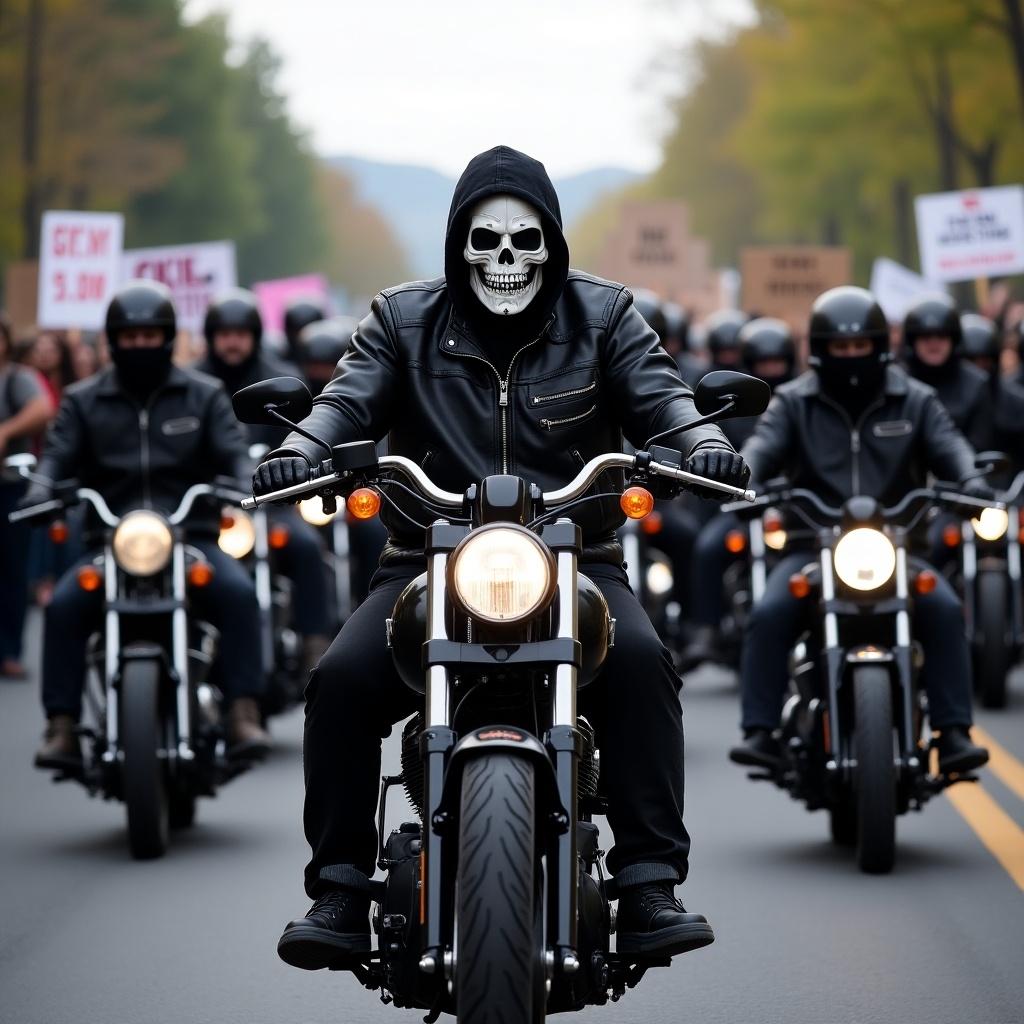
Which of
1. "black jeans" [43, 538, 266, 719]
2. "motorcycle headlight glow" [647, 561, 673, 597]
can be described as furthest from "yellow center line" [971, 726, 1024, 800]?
"black jeans" [43, 538, 266, 719]

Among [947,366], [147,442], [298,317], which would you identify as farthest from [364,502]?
[298,317]

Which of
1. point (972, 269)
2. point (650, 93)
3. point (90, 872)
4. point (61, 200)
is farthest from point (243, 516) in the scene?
point (650, 93)

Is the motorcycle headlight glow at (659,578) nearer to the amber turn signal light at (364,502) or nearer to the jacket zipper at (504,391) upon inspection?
the jacket zipper at (504,391)

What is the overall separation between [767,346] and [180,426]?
4.95 m

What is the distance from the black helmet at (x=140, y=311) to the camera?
970cm

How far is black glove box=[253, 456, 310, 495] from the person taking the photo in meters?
5.21

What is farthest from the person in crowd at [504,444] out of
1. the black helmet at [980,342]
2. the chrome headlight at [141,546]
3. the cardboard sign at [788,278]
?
the cardboard sign at [788,278]

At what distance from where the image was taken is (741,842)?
9.03 metres

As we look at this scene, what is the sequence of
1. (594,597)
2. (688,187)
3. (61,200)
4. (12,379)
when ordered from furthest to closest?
(688,187) < (61,200) < (12,379) < (594,597)

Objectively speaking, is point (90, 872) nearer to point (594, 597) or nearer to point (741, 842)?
point (741, 842)

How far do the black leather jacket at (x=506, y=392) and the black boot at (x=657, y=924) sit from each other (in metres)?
0.85

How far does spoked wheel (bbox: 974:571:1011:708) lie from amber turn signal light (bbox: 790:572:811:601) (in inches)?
170

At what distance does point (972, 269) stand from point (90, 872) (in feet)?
53.3

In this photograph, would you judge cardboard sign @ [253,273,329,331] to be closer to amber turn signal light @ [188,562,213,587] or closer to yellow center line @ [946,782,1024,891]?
yellow center line @ [946,782,1024,891]
